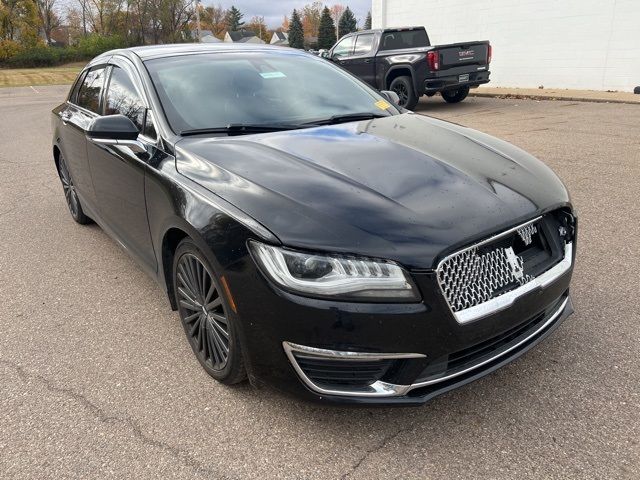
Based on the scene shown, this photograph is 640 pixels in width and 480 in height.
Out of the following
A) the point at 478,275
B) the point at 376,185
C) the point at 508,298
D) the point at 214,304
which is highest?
the point at 376,185

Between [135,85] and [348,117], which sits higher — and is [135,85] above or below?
above

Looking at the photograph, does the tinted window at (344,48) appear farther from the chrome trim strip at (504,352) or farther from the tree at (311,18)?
the tree at (311,18)

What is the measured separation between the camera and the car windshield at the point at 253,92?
328 centimetres

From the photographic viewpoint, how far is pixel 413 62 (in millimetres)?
12508

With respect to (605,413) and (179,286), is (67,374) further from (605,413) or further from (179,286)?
(605,413)

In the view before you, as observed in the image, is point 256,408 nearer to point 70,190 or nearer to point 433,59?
point 70,190

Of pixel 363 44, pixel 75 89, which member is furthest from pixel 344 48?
pixel 75 89

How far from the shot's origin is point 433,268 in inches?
81.7

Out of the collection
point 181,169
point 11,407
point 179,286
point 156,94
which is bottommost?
point 11,407

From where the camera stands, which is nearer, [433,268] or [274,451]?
[433,268]

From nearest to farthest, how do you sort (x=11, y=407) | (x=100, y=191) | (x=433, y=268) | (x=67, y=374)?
(x=433, y=268) → (x=11, y=407) → (x=67, y=374) → (x=100, y=191)

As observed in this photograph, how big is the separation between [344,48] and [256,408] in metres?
13.4

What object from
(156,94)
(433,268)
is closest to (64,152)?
(156,94)

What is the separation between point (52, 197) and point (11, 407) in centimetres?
446
